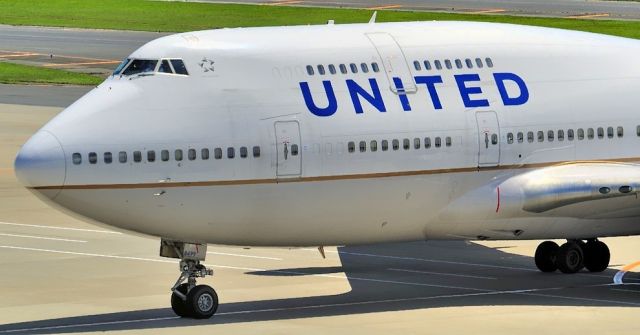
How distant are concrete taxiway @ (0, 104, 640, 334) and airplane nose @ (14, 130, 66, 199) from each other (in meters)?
3.07

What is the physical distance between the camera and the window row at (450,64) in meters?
40.4

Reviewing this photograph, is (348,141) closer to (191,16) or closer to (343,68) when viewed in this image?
(343,68)

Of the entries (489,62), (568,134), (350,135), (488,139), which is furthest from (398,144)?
(568,134)

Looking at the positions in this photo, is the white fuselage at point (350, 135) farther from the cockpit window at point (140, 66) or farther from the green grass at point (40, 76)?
the green grass at point (40, 76)

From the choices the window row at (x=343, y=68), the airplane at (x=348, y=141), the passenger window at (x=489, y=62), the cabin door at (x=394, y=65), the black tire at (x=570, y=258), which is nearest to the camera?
the airplane at (x=348, y=141)

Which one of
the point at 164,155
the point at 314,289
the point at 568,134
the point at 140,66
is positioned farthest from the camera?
the point at 314,289

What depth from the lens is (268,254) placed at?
47.9 meters

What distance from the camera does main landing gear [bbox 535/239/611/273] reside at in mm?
44719

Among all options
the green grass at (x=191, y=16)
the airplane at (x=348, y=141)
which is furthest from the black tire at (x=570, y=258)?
the green grass at (x=191, y=16)

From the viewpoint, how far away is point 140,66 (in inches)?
1513

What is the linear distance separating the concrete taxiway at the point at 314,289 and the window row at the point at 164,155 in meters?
3.48

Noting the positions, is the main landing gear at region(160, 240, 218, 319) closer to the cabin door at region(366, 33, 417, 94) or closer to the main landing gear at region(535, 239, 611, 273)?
the cabin door at region(366, 33, 417, 94)

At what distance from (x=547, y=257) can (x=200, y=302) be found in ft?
35.8

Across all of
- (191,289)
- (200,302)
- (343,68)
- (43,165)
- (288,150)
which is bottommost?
(200,302)
